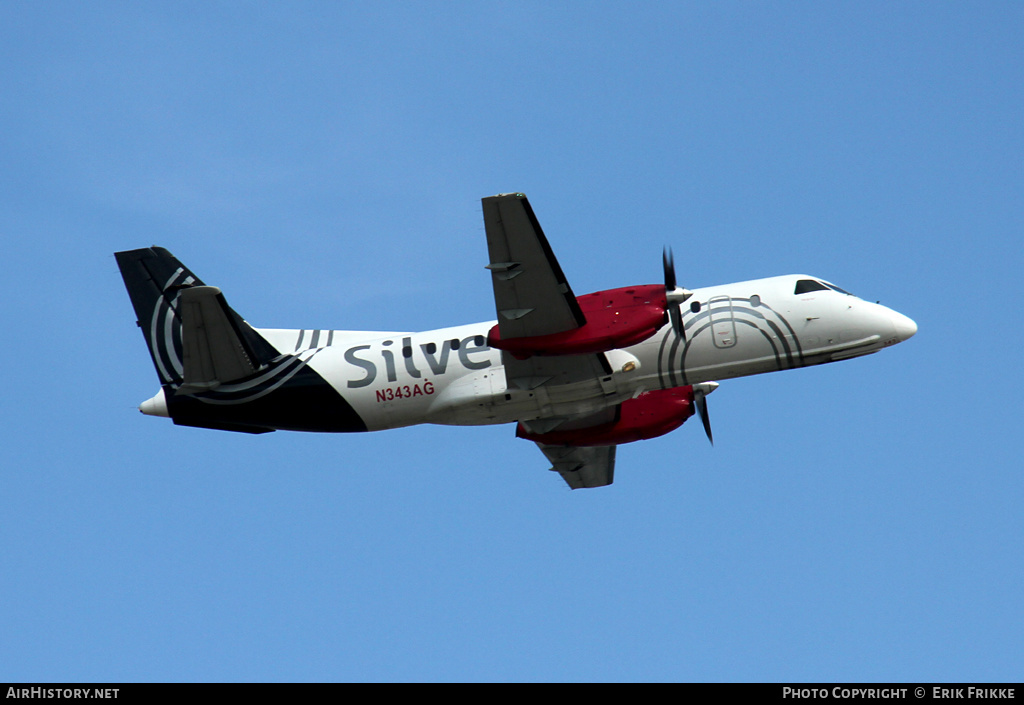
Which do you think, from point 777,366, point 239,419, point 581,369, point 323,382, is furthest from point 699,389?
point 239,419

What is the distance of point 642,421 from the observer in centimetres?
2572

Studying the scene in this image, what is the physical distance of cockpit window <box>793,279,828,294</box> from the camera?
2352cm

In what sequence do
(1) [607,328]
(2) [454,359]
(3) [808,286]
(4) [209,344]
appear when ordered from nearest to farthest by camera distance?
(1) [607,328], (4) [209,344], (2) [454,359], (3) [808,286]

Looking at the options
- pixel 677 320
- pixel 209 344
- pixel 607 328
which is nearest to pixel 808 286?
pixel 677 320

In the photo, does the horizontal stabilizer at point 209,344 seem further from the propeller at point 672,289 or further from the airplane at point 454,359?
the propeller at point 672,289

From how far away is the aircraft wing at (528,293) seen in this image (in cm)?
1969

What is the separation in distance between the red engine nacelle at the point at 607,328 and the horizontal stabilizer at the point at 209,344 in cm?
591

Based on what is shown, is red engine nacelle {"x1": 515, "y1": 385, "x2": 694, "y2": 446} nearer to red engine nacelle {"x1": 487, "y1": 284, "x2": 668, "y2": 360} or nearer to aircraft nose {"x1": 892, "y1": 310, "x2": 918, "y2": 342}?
red engine nacelle {"x1": 487, "y1": 284, "x2": 668, "y2": 360}

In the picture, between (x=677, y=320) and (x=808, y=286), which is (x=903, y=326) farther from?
(x=677, y=320)

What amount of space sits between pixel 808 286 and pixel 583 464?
8.37m

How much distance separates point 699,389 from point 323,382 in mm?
9576

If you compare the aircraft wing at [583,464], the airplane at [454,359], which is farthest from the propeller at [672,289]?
the aircraft wing at [583,464]
